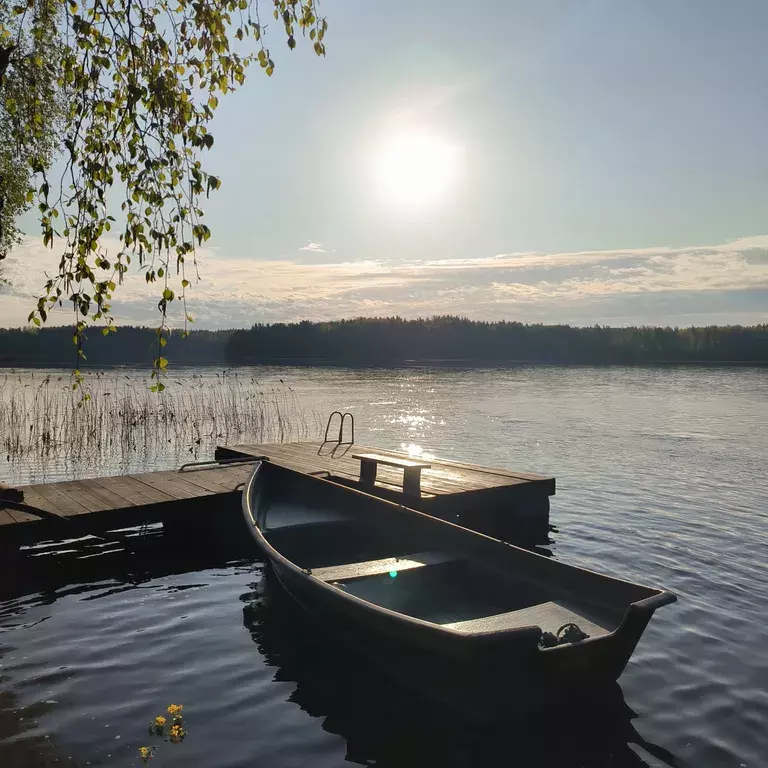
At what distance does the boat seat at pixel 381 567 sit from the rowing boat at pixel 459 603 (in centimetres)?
1

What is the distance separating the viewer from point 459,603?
5.91 meters

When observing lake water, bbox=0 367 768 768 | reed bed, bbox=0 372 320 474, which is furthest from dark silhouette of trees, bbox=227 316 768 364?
lake water, bbox=0 367 768 768

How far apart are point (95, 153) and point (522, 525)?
27.7 feet

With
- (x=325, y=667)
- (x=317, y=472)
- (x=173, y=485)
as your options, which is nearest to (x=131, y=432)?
(x=173, y=485)

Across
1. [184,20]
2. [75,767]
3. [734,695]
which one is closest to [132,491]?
[75,767]

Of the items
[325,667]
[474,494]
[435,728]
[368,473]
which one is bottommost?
[325,667]

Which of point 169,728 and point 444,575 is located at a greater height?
point 444,575

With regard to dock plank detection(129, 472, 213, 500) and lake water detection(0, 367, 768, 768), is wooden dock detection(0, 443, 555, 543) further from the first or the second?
lake water detection(0, 367, 768, 768)

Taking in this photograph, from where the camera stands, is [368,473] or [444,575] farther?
[368,473]

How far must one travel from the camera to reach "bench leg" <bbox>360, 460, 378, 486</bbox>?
9992mm

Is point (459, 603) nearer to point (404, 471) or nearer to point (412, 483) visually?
point (412, 483)

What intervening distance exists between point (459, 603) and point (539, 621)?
1103 mm

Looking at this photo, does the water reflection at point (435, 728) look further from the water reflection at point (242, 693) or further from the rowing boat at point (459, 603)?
the rowing boat at point (459, 603)

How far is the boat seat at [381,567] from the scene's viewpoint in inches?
240
